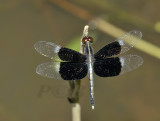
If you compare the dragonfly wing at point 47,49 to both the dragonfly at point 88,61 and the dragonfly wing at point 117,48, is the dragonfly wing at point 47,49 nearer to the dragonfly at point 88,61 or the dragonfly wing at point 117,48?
the dragonfly at point 88,61

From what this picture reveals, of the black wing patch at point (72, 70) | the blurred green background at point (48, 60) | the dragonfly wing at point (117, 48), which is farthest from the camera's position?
the blurred green background at point (48, 60)

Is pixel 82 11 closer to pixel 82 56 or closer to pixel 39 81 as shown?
pixel 39 81

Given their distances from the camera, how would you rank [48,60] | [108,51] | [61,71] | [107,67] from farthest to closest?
1. [48,60]
2. [108,51]
3. [107,67]
4. [61,71]

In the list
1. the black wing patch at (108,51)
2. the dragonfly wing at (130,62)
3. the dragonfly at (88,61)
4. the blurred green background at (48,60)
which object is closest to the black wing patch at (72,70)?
the dragonfly at (88,61)

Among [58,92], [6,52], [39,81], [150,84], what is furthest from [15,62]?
[150,84]

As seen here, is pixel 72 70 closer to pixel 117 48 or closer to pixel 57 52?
pixel 57 52

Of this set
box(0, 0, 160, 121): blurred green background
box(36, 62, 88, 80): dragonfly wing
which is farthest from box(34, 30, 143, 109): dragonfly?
box(0, 0, 160, 121): blurred green background

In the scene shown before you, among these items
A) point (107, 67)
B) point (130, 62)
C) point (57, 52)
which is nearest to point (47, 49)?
point (57, 52)
